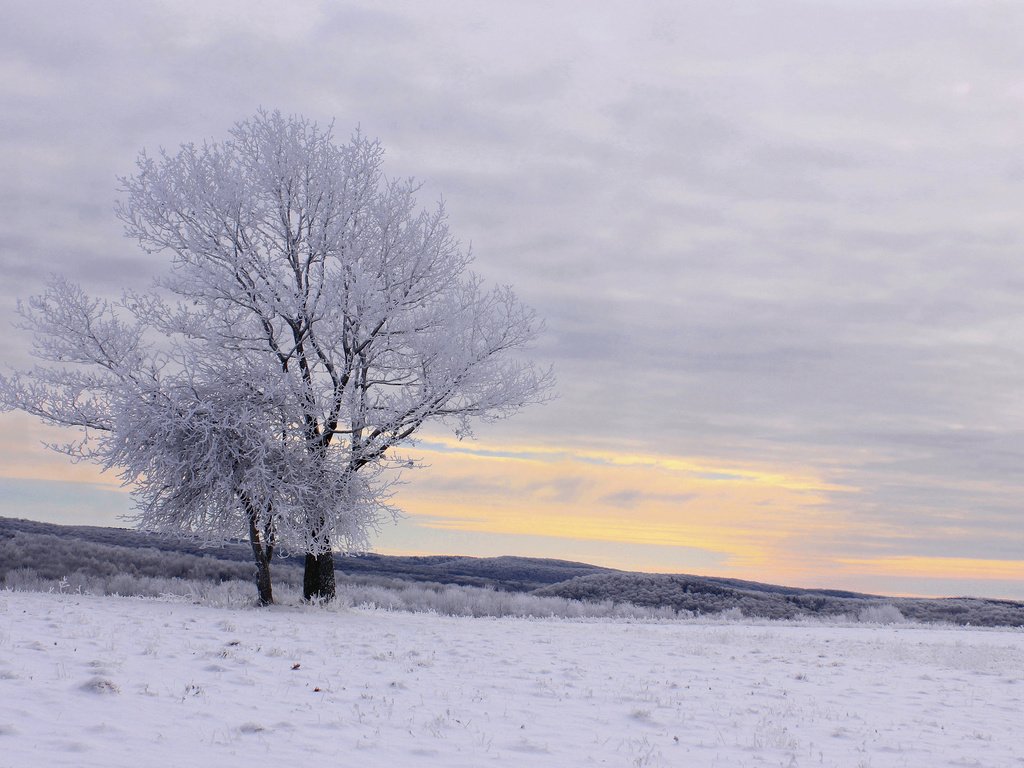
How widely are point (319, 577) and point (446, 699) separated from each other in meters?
12.9

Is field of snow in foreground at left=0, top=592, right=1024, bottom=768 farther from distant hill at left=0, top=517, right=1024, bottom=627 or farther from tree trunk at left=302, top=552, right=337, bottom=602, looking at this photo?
distant hill at left=0, top=517, right=1024, bottom=627

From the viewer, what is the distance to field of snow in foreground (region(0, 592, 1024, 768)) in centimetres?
690

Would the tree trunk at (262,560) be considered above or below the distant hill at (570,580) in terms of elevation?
above

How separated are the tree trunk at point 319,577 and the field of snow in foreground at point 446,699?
15.6 ft

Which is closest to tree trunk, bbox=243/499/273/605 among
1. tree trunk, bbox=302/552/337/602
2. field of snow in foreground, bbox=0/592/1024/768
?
tree trunk, bbox=302/552/337/602

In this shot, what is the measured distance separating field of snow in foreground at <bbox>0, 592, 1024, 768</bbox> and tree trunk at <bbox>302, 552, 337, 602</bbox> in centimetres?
477

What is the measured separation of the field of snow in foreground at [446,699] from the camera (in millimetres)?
6902

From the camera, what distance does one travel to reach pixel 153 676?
9.16m

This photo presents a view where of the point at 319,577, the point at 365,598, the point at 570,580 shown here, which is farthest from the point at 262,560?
the point at 570,580

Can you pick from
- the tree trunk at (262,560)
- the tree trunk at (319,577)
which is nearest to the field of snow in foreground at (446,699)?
the tree trunk at (262,560)

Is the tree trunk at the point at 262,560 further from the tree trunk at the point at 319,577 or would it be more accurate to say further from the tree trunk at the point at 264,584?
the tree trunk at the point at 319,577

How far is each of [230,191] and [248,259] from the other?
5.62 feet

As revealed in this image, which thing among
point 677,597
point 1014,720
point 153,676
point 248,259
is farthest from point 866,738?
point 677,597

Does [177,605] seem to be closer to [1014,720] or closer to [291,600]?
[291,600]
